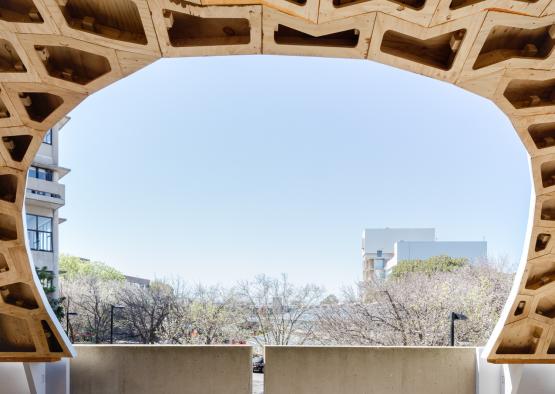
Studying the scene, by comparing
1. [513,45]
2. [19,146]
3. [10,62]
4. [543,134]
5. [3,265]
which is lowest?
[3,265]

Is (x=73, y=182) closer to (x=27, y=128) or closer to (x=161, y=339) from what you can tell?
(x=161, y=339)

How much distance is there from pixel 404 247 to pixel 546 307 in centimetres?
4177

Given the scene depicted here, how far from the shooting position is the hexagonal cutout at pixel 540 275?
21.5ft

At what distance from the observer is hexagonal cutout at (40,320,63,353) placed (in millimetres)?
7090

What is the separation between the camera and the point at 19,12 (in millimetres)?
3936

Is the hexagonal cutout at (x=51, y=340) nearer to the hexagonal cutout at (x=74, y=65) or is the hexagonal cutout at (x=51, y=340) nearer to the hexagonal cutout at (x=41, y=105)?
the hexagonal cutout at (x=41, y=105)

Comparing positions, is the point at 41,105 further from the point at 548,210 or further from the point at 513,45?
the point at 548,210

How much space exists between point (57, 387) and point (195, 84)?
47.5 ft

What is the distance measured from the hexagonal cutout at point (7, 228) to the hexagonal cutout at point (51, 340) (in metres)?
1.55

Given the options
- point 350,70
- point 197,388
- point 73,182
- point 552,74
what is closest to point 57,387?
point 197,388

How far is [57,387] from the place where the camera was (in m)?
7.41

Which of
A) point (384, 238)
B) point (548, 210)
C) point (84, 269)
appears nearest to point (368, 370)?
point (548, 210)

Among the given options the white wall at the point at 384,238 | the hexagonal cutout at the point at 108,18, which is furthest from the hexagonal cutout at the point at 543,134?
the white wall at the point at 384,238

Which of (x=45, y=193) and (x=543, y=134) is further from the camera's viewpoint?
(x=45, y=193)
